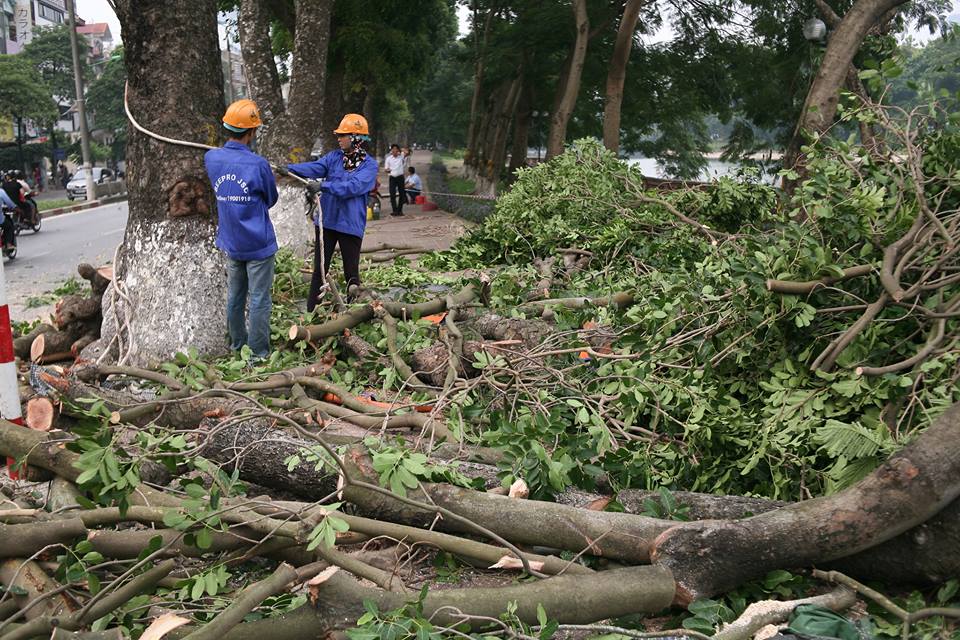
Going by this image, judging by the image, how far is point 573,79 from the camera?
17844mm

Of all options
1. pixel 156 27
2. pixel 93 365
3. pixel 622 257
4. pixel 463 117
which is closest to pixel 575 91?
pixel 622 257

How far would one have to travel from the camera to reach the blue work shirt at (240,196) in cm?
604

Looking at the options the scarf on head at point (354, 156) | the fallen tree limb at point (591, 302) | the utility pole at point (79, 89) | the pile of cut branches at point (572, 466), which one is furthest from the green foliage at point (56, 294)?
the utility pole at point (79, 89)

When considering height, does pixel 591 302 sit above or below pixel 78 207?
above

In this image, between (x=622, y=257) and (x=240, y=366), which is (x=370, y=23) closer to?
(x=622, y=257)

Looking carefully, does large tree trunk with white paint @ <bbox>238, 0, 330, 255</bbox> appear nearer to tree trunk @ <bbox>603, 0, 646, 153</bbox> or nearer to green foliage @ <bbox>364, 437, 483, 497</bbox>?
tree trunk @ <bbox>603, 0, 646, 153</bbox>

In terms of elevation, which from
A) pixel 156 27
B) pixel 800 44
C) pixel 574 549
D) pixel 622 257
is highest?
pixel 800 44

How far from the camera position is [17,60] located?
40594 millimetres

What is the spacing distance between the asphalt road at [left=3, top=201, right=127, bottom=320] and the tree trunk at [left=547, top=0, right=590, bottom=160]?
8.70 meters

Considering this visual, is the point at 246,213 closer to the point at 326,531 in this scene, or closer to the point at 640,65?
the point at 326,531

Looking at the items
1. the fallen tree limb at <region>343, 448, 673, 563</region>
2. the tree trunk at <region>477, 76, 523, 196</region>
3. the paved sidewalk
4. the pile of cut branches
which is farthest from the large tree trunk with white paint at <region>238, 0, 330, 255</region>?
the tree trunk at <region>477, 76, 523, 196</region>

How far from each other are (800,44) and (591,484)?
747 inches

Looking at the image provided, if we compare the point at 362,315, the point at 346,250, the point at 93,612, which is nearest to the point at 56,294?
the point at 346,250

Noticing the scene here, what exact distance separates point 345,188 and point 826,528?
5.10m
